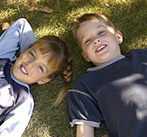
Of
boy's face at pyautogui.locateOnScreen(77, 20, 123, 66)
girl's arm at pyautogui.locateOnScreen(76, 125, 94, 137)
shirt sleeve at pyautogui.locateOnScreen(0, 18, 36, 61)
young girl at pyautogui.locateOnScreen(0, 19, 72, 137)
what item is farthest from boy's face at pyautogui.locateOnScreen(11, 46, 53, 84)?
girl's arm at pyautogui.locateOnScreen(76, 125, 94, 137)

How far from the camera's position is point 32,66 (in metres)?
2.47

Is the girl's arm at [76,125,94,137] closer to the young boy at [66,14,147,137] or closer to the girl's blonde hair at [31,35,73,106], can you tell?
the young boy at [66,14,147,137]

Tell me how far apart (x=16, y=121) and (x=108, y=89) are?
158 cm

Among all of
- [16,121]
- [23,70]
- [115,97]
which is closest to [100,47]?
[115,97]

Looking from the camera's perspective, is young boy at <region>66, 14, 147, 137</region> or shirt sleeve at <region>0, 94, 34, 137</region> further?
shirt sleeve at <region>0, 94, 34, 137</region>

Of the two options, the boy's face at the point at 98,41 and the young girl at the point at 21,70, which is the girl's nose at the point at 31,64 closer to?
the young girl at the point at 21,70

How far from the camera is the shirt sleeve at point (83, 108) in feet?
8.10

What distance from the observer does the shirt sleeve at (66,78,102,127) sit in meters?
2.47

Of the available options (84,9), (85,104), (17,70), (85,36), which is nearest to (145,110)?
(85,104)

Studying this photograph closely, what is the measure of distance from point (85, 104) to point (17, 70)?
4.09 feet

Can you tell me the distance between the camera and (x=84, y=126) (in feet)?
8.27

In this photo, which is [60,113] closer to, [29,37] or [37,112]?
[37,112]

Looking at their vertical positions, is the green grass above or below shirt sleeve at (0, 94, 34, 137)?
above

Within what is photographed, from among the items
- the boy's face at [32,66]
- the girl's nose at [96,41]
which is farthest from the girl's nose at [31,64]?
the girl's nose at [96,41]
